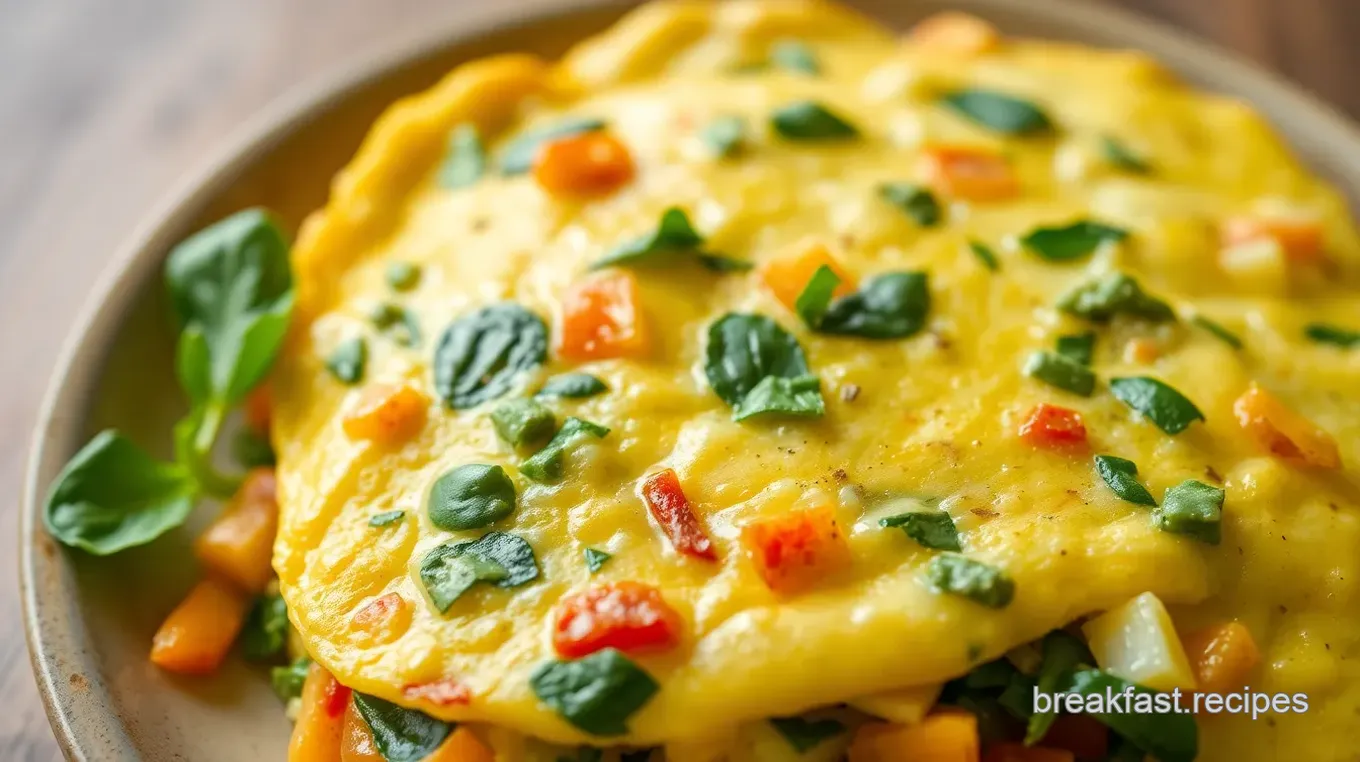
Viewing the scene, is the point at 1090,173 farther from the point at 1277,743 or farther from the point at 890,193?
the point at 1277,743

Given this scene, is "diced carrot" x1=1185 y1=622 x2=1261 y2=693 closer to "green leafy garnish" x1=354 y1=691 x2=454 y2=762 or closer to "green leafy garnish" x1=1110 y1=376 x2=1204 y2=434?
"green leafy garnish" x1=1110 y1=376 x2=1204 y2=434

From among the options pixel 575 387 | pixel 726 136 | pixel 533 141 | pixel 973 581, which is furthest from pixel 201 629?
pixel 726 136

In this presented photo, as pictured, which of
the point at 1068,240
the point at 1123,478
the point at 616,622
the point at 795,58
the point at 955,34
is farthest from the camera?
the point at 955,34

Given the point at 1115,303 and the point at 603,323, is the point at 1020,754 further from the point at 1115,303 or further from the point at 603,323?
the point at 603,323

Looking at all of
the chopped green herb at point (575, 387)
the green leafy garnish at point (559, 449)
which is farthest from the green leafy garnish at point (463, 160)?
the green leafy garnish at point (559, 449)

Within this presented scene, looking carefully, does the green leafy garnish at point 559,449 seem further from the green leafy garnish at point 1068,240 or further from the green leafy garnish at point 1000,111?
the green leafy garnish at point 1000,111

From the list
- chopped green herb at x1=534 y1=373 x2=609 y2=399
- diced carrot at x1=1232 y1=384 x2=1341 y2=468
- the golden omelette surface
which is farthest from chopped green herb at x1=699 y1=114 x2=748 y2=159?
diced carrot at x1=1232 y1=384 x2=1341 y2=468

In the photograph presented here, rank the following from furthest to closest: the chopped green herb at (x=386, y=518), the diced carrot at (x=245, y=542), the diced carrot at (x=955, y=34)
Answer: the diced carrot at (x=955, y=34) < the diced carrot at (x=245, y=542) < the chopped green herb at (x=386, y=518)
